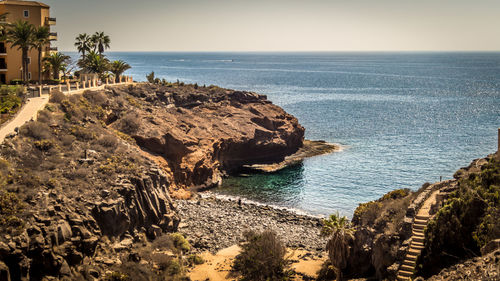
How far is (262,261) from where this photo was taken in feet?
96.1

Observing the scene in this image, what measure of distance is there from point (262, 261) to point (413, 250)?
9403mm

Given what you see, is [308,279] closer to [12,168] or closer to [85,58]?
[12,168]

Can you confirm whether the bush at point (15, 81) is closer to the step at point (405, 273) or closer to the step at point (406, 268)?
the step at point (406, 268)

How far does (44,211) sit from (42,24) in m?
37.2

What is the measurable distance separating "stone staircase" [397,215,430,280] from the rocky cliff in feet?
45.4

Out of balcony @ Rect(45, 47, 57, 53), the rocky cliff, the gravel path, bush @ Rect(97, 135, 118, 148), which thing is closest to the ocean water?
the gravel path

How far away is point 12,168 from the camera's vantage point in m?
29.3

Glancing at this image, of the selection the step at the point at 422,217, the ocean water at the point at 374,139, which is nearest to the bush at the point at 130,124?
the ocean water at the point at 374,139

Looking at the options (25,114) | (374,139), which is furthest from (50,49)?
(374,139)

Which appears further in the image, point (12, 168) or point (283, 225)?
point (283, 225)

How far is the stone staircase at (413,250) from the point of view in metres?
22.7

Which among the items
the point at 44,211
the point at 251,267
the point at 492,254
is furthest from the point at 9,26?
the point at 492,254

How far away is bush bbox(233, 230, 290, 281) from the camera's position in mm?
29094

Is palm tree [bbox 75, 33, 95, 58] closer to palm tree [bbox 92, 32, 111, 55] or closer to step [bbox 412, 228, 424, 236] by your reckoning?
palm tree [bbox 92, 32, 111, 55]
